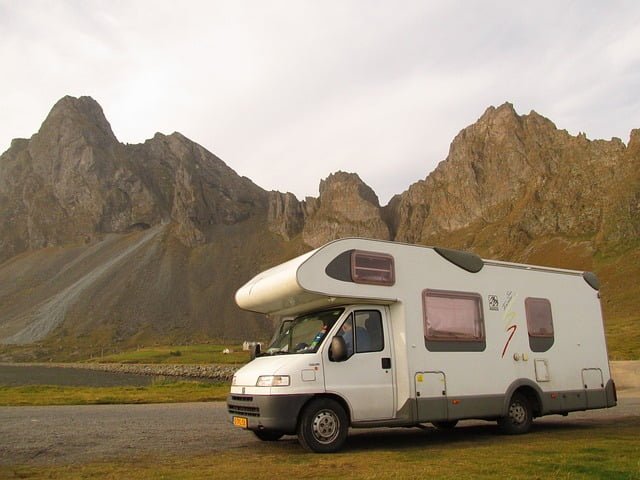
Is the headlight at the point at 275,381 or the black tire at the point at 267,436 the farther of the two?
the black tire at the point at 267,436

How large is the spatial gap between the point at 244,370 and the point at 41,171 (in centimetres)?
21310

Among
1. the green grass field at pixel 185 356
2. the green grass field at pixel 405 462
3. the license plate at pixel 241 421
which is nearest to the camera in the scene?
the green grass field at pixel 405 462

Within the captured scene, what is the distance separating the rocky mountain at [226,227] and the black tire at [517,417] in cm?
6265

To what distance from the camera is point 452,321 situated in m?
12.1

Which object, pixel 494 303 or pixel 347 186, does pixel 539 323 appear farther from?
pixel 347 186

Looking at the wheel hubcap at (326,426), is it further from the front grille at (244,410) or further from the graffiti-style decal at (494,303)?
the graffiti-style decal at (494,303)

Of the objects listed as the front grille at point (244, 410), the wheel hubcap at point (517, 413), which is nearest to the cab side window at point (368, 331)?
the front grille at point (244, 410)

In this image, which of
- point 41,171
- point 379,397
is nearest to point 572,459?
point 379,397

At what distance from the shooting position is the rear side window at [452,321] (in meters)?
11.7

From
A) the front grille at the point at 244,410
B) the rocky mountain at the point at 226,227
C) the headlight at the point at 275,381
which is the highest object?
the rocky mountain at the point at 226,227

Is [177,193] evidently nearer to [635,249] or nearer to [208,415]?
[635,249]

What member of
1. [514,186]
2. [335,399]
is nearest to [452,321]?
[335,399]

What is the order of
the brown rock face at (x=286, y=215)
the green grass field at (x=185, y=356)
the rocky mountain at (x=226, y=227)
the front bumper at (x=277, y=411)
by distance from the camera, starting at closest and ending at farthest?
the front bumper at (x=277, y=411)
the green grass field at (x=185, y=356)
the rocky mountain at (x=226, y=227)
the brown rock face at (x=286, y=215)

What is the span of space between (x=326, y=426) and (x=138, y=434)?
501 cm
